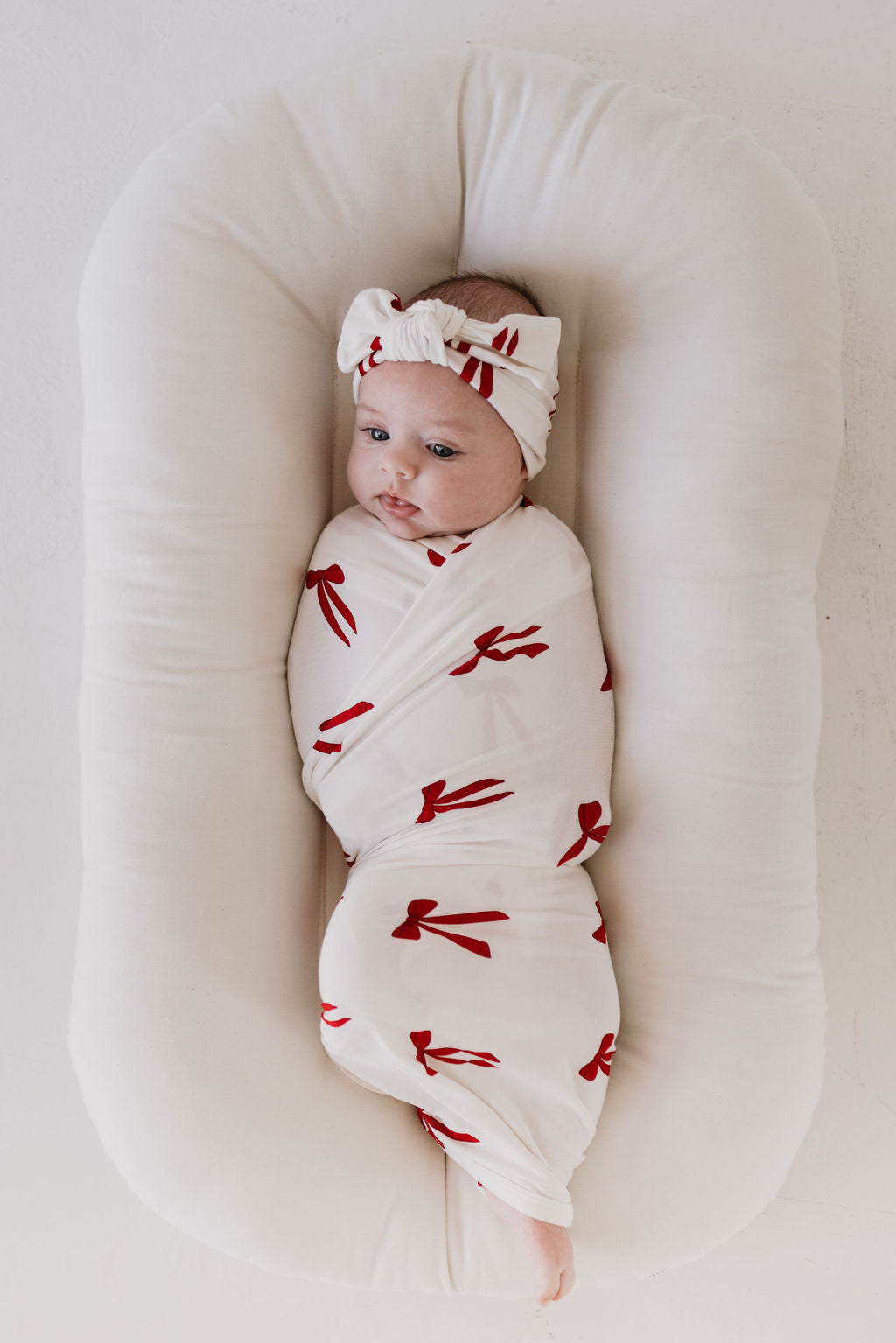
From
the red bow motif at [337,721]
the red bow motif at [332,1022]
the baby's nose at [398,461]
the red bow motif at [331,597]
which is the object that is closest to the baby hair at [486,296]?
the baby's nose at [398,461]

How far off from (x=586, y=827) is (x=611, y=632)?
239 millimetres

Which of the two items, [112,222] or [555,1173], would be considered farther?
[112,222]

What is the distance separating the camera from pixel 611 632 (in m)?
1.18

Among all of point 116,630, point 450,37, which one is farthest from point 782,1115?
point 450,37

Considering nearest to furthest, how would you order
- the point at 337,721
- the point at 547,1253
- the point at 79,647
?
1. the point at 547,1253
2. the point at 337,721
3. the point at 79,647

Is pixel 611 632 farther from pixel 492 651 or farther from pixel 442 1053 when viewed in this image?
pixel 442 1053

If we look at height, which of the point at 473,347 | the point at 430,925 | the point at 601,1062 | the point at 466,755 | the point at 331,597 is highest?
the point at 473,347

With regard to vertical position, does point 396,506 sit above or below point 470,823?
above

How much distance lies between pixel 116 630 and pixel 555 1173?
0.78 m

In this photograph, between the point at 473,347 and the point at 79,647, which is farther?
the point at 79,647

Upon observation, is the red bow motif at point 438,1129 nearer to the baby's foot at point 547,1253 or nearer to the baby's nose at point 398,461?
the baby's foot at point 547,1253

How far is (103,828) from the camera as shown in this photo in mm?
1099

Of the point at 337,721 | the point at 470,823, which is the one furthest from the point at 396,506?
the point at 470,823

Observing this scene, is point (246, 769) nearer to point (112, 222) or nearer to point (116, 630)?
point (116, 630)
